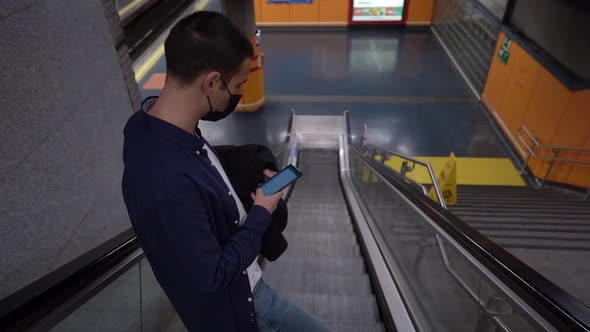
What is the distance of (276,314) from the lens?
1.55 m

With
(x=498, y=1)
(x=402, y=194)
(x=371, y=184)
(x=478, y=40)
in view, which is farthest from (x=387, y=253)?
(x=478, y=40)

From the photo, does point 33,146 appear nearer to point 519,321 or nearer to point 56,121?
point 56,121

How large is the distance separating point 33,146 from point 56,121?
0.23 m

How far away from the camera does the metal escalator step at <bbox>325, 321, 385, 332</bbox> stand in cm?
228

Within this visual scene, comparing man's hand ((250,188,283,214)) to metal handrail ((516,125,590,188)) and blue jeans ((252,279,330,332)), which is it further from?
metal handrail ((516,125,590,188))

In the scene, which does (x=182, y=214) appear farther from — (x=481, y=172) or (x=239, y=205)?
(x=481, y=172)

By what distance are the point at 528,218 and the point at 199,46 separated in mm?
4847

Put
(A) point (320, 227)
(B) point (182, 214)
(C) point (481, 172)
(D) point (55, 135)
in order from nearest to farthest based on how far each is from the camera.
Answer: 1. (B) point (182, 214)
2. (D) point (55, 135)
3. (A) point (320, 227)
4. (C) point (481, 172)

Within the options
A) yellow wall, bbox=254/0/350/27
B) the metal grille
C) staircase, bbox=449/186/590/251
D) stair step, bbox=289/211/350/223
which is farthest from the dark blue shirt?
yellow wall, bbox=254/0/350/27

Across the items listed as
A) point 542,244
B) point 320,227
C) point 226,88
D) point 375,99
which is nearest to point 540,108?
point 375,99

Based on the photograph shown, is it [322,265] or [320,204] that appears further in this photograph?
[320,204]

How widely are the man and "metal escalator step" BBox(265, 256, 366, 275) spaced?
193 cm

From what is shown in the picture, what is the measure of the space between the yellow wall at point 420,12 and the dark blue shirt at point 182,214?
54.0ft

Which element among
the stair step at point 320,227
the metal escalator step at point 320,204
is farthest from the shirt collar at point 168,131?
the metal escalator step at point 320,204
